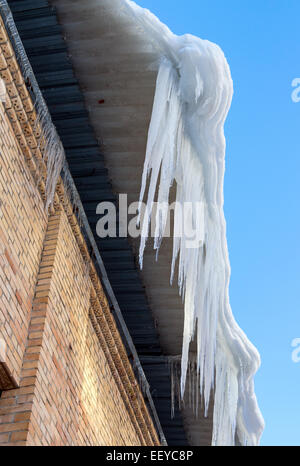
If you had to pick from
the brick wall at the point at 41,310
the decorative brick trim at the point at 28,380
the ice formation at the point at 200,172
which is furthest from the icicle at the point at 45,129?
the ice formation at the point at 200,172

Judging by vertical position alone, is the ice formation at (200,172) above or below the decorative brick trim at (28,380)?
above

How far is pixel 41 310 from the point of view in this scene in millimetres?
5113

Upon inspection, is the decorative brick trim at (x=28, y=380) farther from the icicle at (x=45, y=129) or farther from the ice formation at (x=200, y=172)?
the ice formation at (x=200, y=172)

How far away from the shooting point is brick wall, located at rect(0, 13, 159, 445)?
465 cm

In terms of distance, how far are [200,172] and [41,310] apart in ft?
5.49

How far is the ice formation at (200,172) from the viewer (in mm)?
5168

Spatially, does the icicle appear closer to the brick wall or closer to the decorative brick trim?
the brick wall

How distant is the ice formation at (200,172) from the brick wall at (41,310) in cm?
75

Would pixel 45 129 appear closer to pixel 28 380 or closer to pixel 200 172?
pixel 200 172

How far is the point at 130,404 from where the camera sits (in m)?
7.22

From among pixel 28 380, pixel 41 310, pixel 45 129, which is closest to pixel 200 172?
pixel 45 129

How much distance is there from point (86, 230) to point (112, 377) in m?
1.57

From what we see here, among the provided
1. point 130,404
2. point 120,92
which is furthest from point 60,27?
point 130,404
